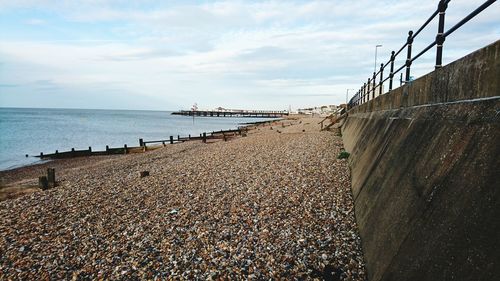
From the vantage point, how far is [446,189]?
264 centimetres

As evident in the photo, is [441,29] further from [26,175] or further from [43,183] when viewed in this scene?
[26,175]

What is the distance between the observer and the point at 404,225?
312cm

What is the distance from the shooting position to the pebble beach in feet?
15.8

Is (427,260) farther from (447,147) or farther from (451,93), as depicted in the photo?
(451,93)

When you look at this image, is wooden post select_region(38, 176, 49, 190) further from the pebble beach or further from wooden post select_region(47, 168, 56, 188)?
the pebble beach

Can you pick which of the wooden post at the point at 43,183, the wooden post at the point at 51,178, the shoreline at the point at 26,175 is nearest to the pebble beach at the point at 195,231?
the wooden post at the point at 43,183

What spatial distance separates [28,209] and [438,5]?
448 inches

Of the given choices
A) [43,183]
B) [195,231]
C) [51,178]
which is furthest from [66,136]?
→ [195,231]

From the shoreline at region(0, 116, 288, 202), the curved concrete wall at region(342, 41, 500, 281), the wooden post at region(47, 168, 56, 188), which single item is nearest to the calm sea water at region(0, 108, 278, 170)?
the shoreline at region(0, 116, 288, 202)

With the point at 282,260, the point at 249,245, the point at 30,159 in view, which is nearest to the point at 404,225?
the point at 282,260

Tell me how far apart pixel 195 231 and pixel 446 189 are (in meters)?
4.84

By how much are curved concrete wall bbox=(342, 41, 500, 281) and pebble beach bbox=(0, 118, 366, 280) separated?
1.14 m

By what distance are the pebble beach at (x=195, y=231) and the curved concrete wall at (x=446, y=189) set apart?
1144 millimetres

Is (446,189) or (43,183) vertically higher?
(446,189)
